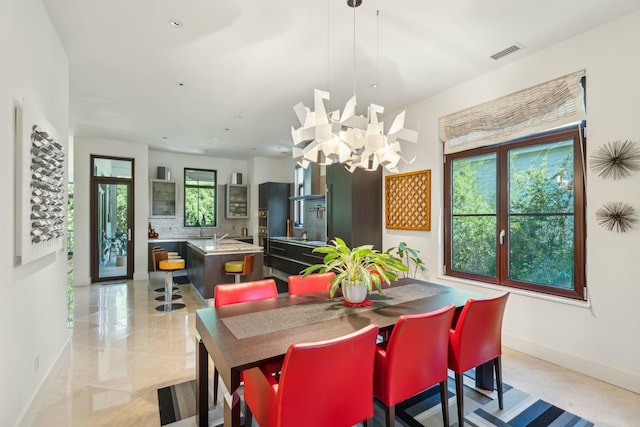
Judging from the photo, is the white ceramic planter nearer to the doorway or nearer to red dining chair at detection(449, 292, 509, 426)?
red dining chair at detection(449, 292, 509, 426)

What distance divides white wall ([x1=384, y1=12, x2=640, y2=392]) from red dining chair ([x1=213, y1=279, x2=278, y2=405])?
263 cm

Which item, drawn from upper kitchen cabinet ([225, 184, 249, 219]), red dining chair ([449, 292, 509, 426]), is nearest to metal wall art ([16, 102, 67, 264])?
red dining chair ([449, 292, 509, 426])

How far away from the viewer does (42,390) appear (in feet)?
7.73

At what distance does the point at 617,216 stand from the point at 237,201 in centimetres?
708

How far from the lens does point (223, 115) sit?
487 cm

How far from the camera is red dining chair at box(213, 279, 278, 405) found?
2307 millimetres

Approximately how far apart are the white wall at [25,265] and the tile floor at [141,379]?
241 mm

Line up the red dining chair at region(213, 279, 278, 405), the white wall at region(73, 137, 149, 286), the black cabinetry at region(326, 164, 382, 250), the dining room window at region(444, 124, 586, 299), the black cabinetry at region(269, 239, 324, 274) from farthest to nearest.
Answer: the white wall at region(73, 137, 149, 286) < the black cabinetry at region(269, 239, 324, 274) < the black cabinetry at region(326, 164, 382, 250) < the dining room window at region(444, 124, 586, 299) < the red dining chair at region(213, 279, 278, 405)

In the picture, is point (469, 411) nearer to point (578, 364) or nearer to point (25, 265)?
point (578, 364)

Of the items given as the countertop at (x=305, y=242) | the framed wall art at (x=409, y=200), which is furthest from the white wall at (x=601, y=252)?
the countertop at (x=305, y=242)

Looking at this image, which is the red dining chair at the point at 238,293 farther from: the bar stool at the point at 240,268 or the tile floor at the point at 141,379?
the bar stool at the point at 240,268

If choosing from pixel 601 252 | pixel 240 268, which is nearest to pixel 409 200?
pixel 601 252

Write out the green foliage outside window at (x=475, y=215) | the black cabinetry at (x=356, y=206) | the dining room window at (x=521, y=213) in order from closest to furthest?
the dining room window at (x=521, y=213), the green foliage outside window at (x=475, y=215), the black cabinetry at (x=356, y=206)

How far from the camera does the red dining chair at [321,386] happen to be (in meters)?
1.32
